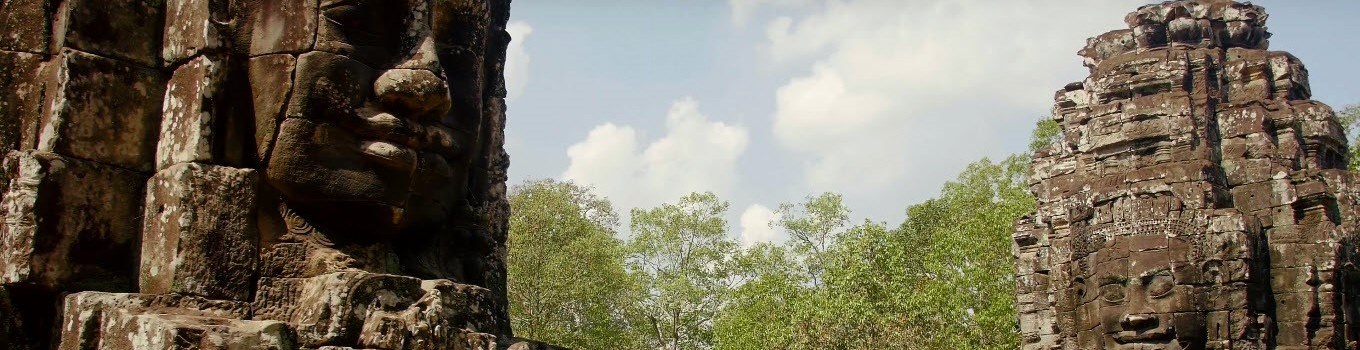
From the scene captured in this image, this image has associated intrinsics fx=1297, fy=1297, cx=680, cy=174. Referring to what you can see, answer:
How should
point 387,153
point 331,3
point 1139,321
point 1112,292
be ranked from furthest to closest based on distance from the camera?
point 1112,292, point 1139,321, point 331,3, point 387,153

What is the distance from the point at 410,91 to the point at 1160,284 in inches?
384

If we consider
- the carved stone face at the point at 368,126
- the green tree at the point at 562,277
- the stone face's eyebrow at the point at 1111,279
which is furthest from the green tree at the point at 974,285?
the carved stone face at the point at 368,126

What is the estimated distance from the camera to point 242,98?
488 centimetres

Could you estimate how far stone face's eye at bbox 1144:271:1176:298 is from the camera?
12641mm

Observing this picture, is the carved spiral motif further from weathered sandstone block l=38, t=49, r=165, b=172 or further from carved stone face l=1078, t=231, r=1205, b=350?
carved stone face l=1078, t=231, r=1205, b=350

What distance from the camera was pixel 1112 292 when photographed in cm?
1298

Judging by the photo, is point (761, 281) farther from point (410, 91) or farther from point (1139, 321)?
point (410, 91)

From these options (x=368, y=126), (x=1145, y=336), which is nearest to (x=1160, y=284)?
(x=1145, y=336)

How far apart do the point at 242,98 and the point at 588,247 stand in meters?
20.7

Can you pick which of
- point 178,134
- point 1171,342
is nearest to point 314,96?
point 178,134

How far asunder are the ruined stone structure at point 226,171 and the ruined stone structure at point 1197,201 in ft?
30.9

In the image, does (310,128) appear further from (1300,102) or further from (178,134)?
(1300,102)

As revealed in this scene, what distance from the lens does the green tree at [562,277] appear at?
24.6 metres

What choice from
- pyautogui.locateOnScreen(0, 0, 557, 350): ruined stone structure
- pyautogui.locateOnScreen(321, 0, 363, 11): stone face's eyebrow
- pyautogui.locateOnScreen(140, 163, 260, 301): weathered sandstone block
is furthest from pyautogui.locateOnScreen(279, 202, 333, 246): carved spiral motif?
pyautogui.locateOnScreen(321, 0, 363, 11): stone face's eyebrow
